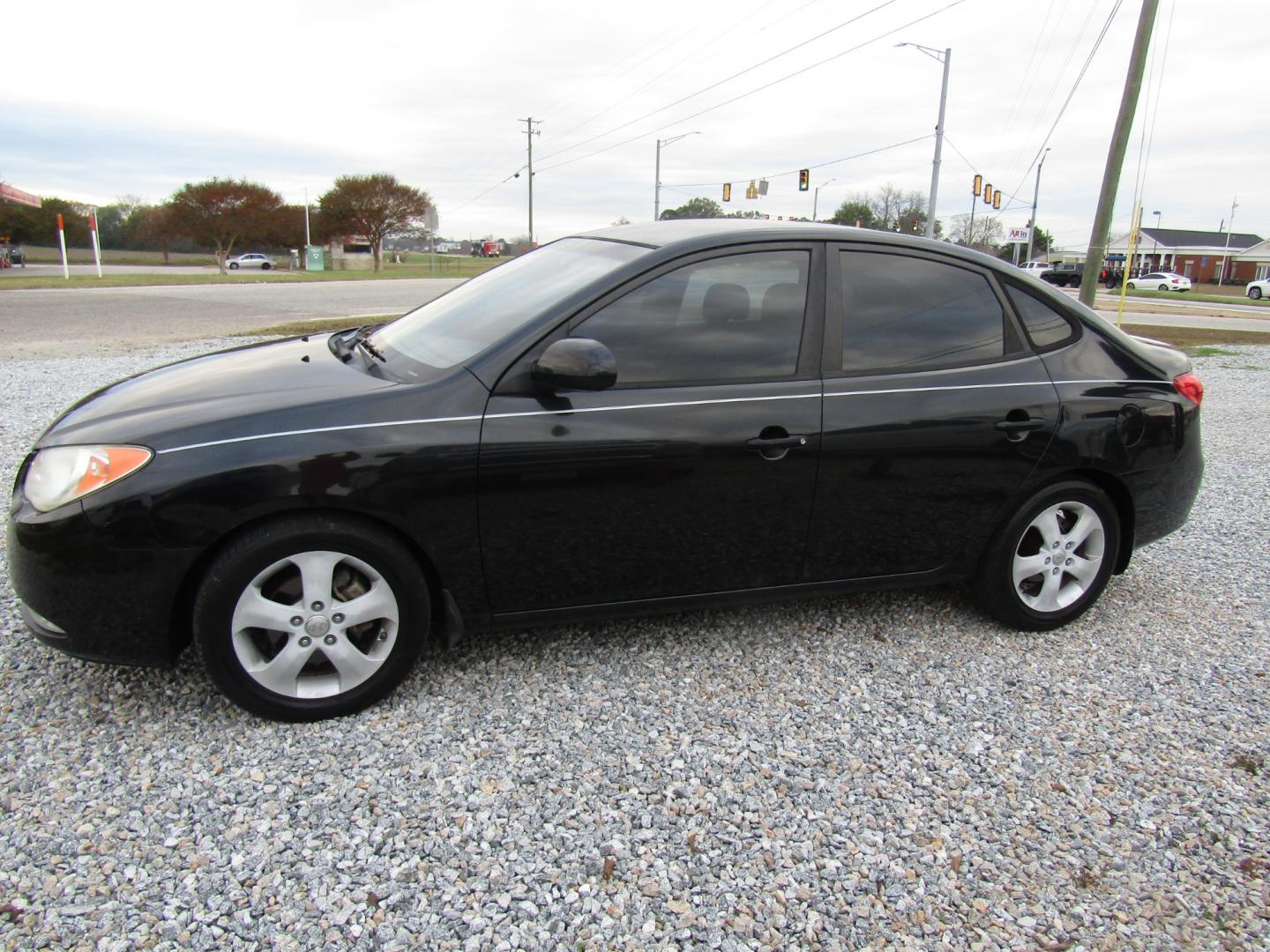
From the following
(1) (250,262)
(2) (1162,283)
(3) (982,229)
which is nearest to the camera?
(2) (1162,283)

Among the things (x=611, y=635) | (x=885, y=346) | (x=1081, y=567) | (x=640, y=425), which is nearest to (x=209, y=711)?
(x=611, y=635)

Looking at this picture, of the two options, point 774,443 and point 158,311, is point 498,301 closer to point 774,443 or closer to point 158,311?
point 774,443

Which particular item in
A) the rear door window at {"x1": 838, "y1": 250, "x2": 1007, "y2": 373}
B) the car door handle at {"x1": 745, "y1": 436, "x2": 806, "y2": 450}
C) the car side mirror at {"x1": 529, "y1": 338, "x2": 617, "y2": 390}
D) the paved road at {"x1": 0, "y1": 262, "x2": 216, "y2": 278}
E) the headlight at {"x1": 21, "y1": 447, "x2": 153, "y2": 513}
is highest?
the paved road at {"x1": 0, "y1": 262, "x2": 216, "y2": 278}

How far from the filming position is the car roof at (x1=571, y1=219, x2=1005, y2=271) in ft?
10.7

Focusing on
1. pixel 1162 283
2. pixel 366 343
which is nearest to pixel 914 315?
pixel 366 343

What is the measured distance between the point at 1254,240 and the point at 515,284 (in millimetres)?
113958

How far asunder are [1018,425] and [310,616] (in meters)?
2.70

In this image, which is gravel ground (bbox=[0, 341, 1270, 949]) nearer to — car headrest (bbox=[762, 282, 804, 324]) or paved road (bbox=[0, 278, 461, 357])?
car headrest (bbox=[762, 282, 804, 324])

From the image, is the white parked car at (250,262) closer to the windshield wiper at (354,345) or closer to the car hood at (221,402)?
the windshield wiper at (354,345)

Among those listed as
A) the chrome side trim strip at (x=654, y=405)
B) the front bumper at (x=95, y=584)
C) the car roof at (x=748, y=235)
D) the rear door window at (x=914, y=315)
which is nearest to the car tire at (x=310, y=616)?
the front bumper at (x=95, y=584)

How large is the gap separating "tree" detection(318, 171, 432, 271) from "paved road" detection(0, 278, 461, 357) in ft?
112

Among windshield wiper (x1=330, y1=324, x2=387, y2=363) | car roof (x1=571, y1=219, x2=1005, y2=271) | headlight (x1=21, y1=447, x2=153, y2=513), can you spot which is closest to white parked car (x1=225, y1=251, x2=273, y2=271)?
windshield wiper (x1=330, y1=324, x2=387, y2=363)

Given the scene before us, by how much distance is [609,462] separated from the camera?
2971 mm

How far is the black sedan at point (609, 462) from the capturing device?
106 inches
